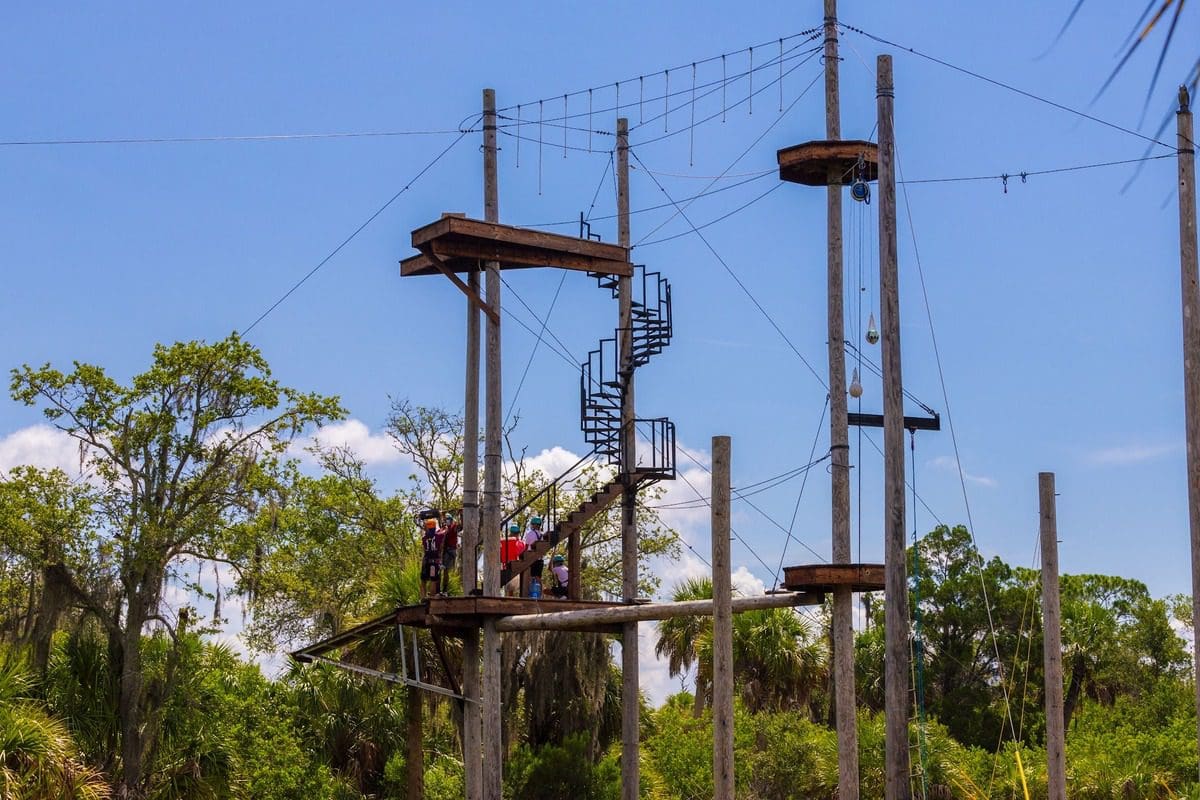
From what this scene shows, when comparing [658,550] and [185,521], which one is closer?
[185,521]

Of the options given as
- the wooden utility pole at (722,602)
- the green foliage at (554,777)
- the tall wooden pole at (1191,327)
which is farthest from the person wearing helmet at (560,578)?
the tall wooden pole at (1191,327)

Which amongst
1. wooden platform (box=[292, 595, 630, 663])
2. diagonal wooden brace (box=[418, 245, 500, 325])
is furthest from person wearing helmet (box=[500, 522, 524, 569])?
diagonal wooden brace (box=[418, 245, 500, 325])

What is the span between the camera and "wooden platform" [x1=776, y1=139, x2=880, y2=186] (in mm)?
21969

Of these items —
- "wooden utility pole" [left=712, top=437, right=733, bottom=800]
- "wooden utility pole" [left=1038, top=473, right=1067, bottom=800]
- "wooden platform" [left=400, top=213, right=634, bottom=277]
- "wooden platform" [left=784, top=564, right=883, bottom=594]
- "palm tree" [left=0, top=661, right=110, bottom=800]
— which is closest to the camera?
"wooden utility pole" [left=712, top=437, right=733, bottom=800]

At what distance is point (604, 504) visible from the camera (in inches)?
953

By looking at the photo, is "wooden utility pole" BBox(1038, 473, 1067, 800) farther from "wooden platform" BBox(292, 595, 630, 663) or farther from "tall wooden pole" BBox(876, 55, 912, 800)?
"wooden platform" BBox(292, 595, 630, 663)

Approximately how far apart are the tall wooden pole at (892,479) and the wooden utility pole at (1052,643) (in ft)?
8.50

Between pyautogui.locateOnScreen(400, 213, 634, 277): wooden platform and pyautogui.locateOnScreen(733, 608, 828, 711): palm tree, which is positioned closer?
pyautogui.locateOnScreen(400, 213, 634, 277): wooden platform

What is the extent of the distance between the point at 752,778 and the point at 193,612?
1112 centimetres

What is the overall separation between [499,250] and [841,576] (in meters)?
6.73

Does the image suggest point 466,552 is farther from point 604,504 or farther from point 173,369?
point 173,369

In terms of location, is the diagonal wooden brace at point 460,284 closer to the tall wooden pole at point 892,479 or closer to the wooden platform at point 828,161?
the wooden platform at point 828,161

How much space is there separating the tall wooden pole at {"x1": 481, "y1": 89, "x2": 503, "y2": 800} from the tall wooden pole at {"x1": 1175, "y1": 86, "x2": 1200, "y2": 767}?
31.4ft

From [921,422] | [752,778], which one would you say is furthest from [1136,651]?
[921,422]
